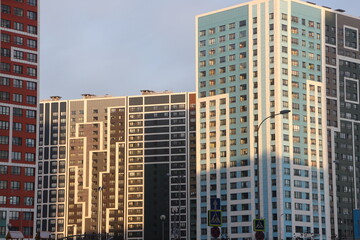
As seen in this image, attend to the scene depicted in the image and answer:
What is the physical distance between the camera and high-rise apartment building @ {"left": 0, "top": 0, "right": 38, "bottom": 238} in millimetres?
153875

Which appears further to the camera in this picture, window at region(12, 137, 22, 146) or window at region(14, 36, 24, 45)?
window at region(14, 36, 24, 45)

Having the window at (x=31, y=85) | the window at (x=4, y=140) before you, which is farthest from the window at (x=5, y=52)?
the window at (x=4, y=140)

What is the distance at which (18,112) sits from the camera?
519 feet

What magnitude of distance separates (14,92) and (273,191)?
7130 centimetres

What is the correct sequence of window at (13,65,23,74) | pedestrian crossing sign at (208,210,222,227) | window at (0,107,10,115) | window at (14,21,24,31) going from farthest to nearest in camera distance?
1. window at (14,21,24,31)
2. window at (13,65,23,74)
3. window at (0,107,10,115)
4. pedestrian crossing sign at (208,210,222,227)

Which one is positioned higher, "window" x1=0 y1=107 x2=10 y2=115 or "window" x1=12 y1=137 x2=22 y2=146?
"window" x1=0 y1=107 x2=10 y2=115

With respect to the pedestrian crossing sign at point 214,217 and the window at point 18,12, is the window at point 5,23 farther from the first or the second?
the pedestrian crossing sign at point 214,217

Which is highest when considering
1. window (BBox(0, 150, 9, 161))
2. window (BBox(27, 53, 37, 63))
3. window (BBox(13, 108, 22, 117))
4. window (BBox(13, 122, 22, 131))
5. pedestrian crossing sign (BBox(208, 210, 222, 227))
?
window (BBox(27, 53, 37, 63))

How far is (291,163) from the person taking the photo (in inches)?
7766

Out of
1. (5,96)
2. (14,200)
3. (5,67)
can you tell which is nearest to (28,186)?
(14,200)

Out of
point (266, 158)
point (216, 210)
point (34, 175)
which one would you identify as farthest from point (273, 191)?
point (216, 210)

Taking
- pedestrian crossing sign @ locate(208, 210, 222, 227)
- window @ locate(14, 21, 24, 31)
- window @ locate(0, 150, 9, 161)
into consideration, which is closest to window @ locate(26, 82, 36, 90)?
window @ locate(14, 21, 24, 31)

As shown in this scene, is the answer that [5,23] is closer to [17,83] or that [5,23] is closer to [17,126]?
[17,83]

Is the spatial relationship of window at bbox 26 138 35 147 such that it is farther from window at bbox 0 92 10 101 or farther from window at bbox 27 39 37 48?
window at bbox 27 39 37 48
